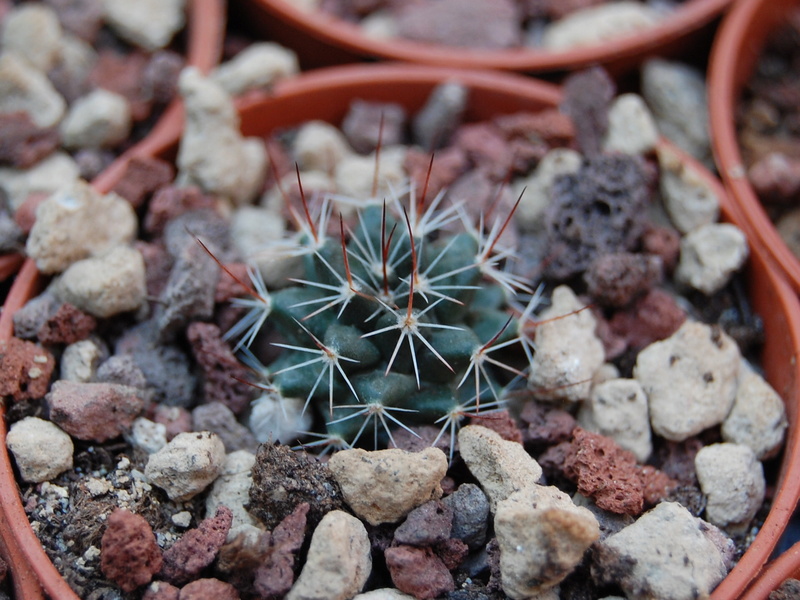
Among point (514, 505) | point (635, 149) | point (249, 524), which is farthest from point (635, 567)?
point (635, 149)

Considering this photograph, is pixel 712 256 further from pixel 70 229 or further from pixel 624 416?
pixel 70 229

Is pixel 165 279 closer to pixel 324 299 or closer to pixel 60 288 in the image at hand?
pixel 60 288

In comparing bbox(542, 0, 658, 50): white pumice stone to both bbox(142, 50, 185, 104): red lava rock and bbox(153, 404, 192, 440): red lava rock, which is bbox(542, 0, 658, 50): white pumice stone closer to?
bbox(142, 50, 185, 104): red lava rock

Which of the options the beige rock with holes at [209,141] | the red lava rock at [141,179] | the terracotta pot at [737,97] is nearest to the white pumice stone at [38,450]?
the red lava rock at [141,179]

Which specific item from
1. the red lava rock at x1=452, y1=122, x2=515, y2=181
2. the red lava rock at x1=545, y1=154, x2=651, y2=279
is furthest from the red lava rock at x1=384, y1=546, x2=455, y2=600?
the red lava rock at x1=452, y1=122, x2=515, y2=181

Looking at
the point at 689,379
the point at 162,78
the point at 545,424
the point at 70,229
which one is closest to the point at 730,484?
the point at 689,379

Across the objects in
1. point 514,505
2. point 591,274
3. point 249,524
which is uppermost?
point 591,274
